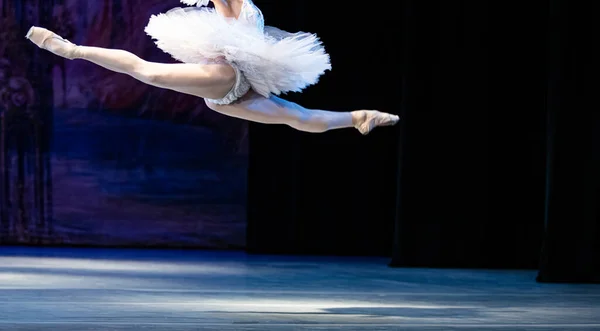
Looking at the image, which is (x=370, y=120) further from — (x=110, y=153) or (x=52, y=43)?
(x=110, y=153)

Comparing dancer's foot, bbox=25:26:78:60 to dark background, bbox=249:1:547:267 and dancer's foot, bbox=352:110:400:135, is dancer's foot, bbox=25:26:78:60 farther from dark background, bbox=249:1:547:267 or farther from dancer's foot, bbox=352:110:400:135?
dark background, bbox=249:1:547:267

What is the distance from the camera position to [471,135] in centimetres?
752

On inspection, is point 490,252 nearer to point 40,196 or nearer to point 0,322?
point 40,196

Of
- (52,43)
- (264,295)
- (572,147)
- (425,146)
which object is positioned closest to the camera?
(52,43)

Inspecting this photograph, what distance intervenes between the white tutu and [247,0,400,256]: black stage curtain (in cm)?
332

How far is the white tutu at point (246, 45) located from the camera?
4492 mm

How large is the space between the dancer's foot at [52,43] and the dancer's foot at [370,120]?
1324 millimetres

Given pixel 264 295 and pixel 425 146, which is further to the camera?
pixel 425 146

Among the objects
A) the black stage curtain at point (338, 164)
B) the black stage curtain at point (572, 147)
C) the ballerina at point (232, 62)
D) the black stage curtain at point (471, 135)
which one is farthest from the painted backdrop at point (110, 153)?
the ballerina at point (232, 62)

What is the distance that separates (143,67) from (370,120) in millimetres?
1070

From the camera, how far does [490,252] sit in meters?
7.57

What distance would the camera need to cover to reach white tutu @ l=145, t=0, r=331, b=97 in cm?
449

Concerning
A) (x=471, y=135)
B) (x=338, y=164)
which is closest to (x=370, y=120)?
(x=471, y=135)

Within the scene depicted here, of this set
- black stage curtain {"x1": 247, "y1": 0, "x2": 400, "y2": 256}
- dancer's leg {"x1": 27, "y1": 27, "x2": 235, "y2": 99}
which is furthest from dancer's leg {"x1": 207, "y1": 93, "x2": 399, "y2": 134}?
black stage curtain {"x1": 247, "y1": 0, "x2": 400, "y2": 256}
